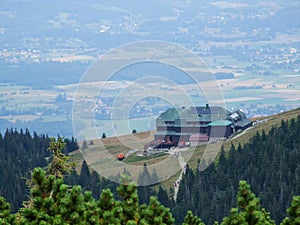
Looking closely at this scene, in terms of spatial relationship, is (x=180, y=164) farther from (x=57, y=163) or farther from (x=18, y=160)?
(x=57, y=163)

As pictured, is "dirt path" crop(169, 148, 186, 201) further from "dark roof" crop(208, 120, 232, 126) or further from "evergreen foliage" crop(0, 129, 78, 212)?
"evergreen foliage" crop(0, 129, 78, 212)

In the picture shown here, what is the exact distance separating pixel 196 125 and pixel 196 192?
1509 inches

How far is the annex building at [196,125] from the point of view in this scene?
136500 mm

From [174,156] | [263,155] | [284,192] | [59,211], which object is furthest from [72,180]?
[59,211]

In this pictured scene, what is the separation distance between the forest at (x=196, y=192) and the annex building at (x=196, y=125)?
54.8ft

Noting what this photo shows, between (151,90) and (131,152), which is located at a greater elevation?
(151,90)

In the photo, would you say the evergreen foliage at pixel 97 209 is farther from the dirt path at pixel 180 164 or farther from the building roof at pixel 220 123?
the building roof at pixel 220 123

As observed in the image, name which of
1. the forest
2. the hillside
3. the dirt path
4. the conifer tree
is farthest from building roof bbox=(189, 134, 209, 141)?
the conifer tree

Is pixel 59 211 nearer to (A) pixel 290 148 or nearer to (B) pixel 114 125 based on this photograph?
(A) pixel 290 148

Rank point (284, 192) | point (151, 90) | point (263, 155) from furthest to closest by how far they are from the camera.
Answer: point (151, 90) → point (263, 155) → point (284, 192)

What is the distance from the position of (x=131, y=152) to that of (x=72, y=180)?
67.9 ft

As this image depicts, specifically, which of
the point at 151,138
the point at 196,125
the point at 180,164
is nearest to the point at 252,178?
the point at 180,164

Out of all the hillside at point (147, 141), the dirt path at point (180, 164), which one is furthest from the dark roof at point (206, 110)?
the dirt path at point (180, 164)

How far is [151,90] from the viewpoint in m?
132
